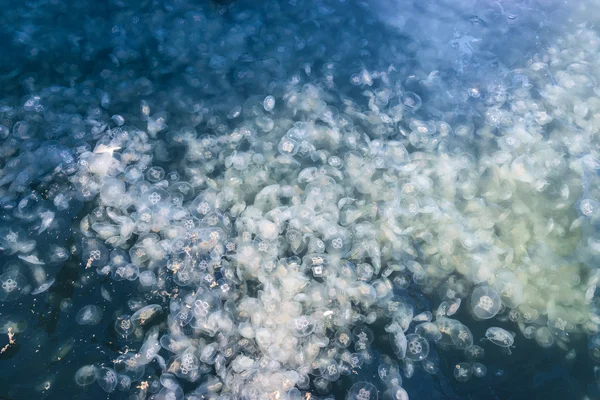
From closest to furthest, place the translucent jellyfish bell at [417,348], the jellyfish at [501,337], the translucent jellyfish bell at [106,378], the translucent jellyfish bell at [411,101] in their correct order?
the translucent jellyfish bell at [106,378] < the translucent jellyfish bell at [417,348] < the jellyfish at [501,337] < the translucent jellyfish bell at [411,101]

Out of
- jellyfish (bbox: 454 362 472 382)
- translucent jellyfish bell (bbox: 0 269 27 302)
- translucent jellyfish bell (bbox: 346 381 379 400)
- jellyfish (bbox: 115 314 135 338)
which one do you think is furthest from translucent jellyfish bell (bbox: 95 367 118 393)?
jellyfish (bbox: 454 362 472 382)

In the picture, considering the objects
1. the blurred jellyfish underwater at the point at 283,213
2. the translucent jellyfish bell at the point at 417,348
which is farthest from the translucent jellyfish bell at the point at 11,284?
the translucent jellyfish bell at the point at 417,348

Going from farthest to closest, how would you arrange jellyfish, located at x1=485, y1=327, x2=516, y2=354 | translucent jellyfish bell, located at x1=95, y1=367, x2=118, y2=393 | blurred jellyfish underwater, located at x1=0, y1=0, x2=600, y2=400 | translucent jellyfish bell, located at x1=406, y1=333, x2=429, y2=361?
jellyfish, located at x1=485, y1=327, x2=516, y2=354
translucent jellyfish bell, located at x1=406, y1=333, x2=429, y2=361
blurred jellyfish underwater, located at x1=0, y1=0, x2=600, y2=400
translucent jellyfish bell, located at x1=95, y1=367, x2=118, y2=393

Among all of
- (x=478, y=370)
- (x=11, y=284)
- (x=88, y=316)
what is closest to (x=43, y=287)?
(x=11, y=284)

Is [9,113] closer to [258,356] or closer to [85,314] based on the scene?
[85,314]

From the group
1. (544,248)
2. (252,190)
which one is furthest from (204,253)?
(544,248)

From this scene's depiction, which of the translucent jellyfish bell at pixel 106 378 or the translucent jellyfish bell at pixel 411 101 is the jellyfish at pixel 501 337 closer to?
the translucent jellyfish bell at pixel 411 101

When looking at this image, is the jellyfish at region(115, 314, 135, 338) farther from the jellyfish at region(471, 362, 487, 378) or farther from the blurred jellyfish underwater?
the jellyfish at region(471, 362, 487, 378)

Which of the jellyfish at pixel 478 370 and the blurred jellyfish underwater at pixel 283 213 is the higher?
the blurred jellyfish underwater at pixel 283 213
